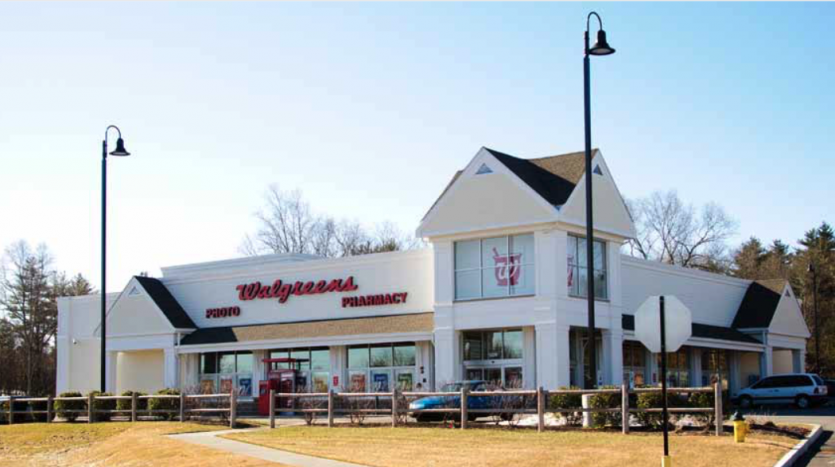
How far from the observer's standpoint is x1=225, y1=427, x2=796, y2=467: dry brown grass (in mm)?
20750

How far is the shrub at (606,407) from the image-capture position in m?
26.7

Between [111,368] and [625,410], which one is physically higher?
[111,368]

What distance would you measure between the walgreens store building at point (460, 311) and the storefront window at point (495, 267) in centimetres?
5

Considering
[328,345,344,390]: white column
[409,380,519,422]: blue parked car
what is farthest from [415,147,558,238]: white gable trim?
[409,380,519,422]: blue parked car

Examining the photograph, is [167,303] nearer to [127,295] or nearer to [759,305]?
[127,295]

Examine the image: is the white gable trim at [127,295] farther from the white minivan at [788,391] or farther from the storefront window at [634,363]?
the white minivan at [788,391]

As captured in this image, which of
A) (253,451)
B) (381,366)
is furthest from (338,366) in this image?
(253,451)

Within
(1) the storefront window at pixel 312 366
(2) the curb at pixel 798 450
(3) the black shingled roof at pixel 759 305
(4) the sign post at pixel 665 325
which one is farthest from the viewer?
(3) the black shingled roof at pixel 759 305

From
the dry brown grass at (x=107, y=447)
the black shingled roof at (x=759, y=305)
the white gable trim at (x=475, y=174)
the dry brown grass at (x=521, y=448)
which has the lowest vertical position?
the dry brown grass at (x=107, y=447)

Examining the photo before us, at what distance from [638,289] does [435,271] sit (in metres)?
9.72

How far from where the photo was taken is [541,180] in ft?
128

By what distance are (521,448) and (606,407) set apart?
4796 millimetres

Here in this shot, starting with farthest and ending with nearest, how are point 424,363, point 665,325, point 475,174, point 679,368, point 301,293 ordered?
point 679,368 < point 301,293 < point 424,363 < point 475,174 < point 665,325

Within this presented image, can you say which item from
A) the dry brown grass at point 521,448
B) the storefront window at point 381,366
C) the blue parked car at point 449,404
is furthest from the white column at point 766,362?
the dry brown grass at point 521,448
